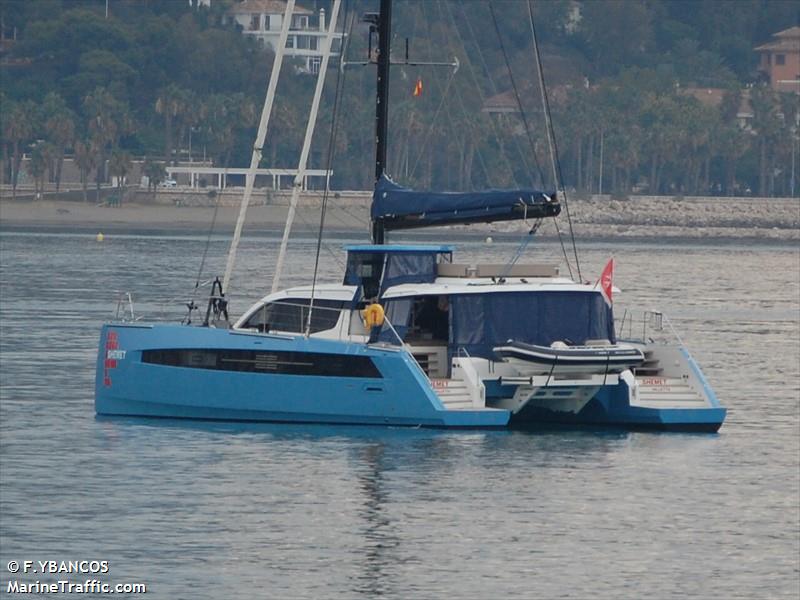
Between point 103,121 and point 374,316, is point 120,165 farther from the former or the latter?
point 374,316

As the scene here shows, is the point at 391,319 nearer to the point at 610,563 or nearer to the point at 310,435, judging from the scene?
the point at 310,435

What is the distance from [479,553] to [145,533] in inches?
155

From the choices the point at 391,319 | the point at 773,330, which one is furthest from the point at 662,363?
the point at 773,330

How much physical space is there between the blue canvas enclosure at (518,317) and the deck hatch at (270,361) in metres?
1.78

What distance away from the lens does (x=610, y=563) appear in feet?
85.5

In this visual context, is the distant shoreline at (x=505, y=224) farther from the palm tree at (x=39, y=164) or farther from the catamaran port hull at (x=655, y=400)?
the catamaran port hull at (x=655, y=400)

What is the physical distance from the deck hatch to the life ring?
2.69 feet

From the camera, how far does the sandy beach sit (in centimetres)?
17262

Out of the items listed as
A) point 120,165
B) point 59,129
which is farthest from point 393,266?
point 59,129

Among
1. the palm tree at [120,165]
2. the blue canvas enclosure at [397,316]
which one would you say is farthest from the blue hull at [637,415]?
the palm tree at [120,165]

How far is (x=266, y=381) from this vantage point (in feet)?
115

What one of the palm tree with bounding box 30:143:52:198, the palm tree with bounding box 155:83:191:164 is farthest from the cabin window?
the palm tree with bounding box 155:83:191:164

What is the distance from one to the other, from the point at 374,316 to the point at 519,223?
145 metres

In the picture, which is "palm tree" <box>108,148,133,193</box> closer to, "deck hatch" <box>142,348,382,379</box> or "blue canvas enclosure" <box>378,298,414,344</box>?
"deck hatch" <box>142,348,382,379</box>
